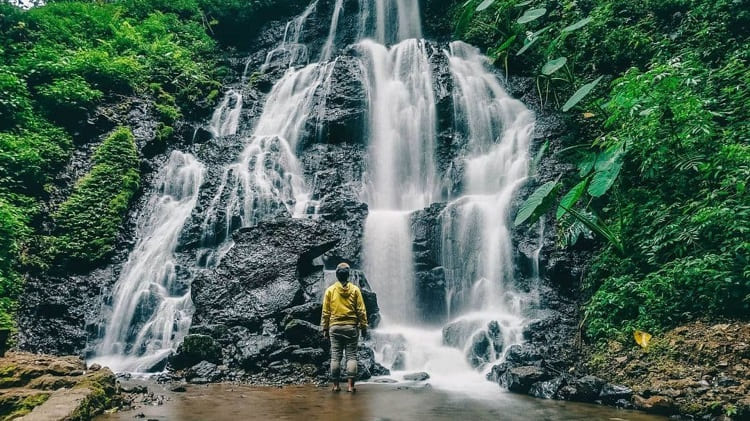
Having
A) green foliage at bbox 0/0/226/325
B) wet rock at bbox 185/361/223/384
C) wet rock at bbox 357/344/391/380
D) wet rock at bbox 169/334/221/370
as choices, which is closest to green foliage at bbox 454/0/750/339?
wet rock at bbox 357/344/391/380

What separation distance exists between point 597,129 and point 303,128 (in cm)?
907

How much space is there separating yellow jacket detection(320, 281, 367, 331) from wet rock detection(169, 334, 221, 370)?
2.82 m

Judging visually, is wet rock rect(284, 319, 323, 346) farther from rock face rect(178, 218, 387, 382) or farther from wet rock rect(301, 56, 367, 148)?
wet rock rect(301, 56, 367, 148)

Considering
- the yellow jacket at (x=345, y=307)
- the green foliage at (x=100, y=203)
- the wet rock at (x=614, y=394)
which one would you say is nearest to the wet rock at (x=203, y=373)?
the yellow jacket at (x=345, y=307)

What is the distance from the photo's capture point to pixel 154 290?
437 inches

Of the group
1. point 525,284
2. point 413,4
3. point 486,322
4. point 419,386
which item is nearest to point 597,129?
point 525,284

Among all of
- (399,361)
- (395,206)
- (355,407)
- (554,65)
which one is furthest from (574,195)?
(395,206)

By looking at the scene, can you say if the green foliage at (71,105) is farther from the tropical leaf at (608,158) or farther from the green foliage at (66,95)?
the tropical leaf at (608,158)

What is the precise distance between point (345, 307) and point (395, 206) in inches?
334

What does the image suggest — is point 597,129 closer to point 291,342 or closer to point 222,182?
point 291,342

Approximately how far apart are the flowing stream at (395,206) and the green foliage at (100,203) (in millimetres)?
766

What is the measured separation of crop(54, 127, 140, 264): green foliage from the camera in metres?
11.8

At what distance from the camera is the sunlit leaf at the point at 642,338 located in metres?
6.13

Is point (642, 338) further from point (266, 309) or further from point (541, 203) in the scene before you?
point (266, 309)
